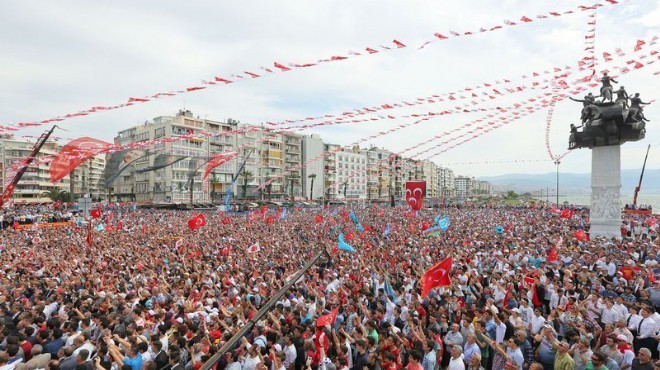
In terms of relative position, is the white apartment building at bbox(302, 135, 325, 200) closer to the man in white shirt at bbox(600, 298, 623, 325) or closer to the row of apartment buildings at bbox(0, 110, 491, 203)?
the row of apartment buildings at bbox(0, 110, 491, 203)

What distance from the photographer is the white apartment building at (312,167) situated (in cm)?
9562

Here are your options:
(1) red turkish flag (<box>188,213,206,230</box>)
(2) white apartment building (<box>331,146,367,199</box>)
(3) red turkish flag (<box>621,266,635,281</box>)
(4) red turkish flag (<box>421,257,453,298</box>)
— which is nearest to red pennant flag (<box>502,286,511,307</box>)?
(4) red turkish flag (<box>421,257,453,298</box>)

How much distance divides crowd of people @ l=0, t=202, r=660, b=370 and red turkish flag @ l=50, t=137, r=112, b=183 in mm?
3750

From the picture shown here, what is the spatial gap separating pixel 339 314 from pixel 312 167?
8758cm

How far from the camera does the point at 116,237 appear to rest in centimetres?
2373

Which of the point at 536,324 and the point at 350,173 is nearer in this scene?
the point at 536,324

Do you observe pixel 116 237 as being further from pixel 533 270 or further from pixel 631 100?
pixel 631 100

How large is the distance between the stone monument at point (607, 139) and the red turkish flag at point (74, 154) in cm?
2245

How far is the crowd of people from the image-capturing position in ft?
21.0

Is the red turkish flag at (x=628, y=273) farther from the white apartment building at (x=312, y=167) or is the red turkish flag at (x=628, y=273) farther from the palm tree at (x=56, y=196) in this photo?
the palm tree at (x=56, y=196)

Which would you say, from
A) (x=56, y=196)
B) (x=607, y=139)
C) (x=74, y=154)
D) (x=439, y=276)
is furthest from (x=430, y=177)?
(x=439, y=276)

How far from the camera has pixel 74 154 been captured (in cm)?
1720

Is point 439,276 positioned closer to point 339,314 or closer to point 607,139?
point 339,314

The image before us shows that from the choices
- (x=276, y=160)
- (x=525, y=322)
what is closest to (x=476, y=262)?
(x=525, y=322)
